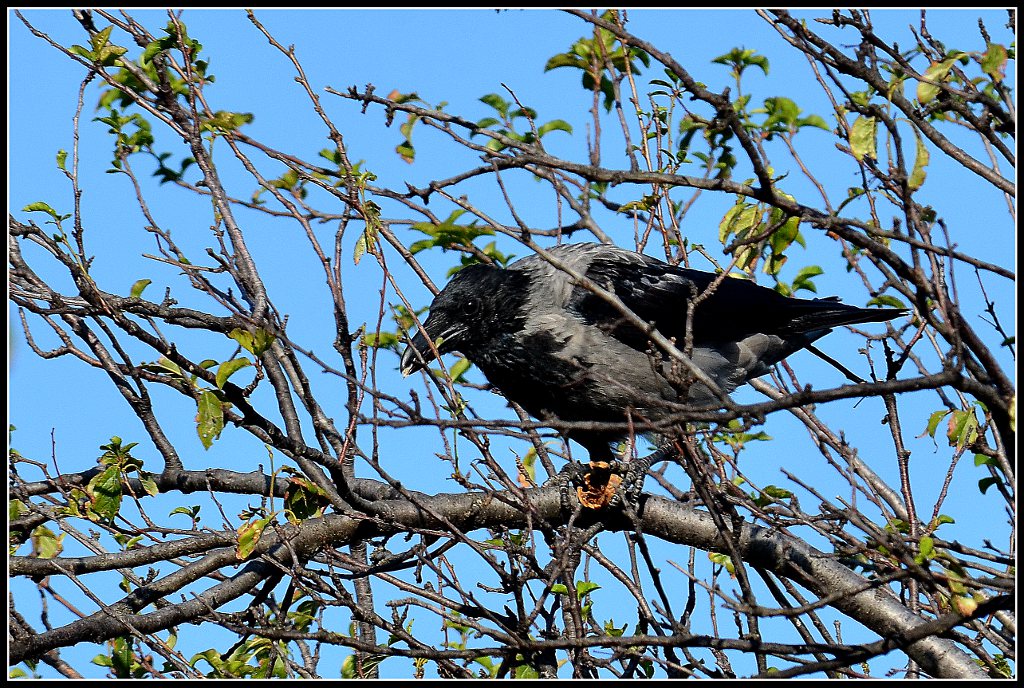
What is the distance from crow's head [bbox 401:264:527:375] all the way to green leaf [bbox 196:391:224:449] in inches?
89.2

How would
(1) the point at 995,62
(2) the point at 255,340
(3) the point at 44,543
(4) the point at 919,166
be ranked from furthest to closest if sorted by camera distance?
(3) the point at 44,543
(2) the point at 255,340
(1) the point at 995,62
(4) the point at 919,166

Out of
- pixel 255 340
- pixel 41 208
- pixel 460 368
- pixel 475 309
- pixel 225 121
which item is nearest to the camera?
pixel 255 340

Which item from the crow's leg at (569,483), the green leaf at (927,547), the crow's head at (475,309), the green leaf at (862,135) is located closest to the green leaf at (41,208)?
the crow's head at (475,309)

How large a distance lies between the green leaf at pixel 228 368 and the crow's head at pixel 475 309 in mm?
2188

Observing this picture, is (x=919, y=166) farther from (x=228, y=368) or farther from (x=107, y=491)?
(x=107, y=491)

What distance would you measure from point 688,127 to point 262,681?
139 inches

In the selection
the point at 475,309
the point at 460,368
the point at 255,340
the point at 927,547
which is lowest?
the point at 927,547

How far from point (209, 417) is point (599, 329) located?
280 cm

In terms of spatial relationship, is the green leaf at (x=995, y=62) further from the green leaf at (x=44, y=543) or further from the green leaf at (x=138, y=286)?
the green leaf at (x=44, y=543)

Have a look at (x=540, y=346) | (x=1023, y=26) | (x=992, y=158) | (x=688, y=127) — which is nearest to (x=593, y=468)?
(x=540, y=346)

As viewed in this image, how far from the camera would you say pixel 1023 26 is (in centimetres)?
418

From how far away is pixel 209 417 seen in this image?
362 cm

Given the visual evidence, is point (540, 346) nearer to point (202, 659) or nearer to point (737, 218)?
point (737, 218)

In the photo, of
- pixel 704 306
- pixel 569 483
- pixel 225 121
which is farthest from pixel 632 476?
pixel 225 121
